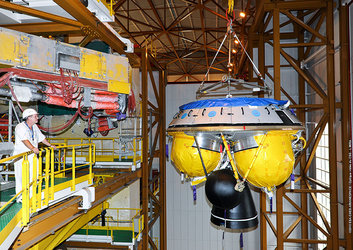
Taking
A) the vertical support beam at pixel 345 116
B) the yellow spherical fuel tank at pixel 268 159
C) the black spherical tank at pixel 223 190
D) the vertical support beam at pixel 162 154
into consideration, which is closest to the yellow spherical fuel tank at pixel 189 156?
the black spherical tank at pixel 223 190

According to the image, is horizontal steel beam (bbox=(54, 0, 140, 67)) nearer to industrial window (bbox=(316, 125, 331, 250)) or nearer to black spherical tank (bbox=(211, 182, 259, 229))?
black spherical tank (bbox=(211, 182, 259, 229))

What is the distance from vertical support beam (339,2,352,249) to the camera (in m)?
9.23

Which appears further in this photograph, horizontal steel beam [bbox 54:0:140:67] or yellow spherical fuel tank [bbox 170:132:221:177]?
horizontal steel beam [bbox 54:0:140:67]

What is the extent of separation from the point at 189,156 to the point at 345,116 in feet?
23.7

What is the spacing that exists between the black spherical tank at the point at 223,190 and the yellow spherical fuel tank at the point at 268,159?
271 mm

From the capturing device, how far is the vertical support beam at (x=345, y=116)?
363 inches

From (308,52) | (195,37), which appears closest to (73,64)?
(308,52)

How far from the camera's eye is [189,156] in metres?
4.71

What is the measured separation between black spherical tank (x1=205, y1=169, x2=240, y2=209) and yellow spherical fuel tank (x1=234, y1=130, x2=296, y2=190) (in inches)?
10.7

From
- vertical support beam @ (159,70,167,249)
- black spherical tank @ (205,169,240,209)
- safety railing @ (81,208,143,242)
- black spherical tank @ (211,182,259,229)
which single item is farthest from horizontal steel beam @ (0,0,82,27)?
vertical support beam @ (159,70,167,249)

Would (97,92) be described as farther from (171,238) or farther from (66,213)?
(171,238)

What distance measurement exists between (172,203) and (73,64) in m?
12.9

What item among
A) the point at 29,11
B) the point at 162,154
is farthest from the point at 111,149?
the point at 29,11

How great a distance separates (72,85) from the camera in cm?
643
